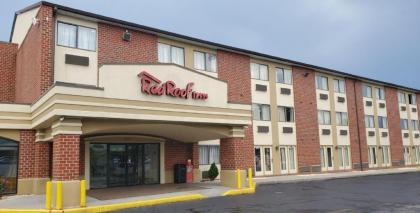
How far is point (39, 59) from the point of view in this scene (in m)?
17.8

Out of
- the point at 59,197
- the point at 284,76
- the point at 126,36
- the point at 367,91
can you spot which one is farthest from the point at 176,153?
the point at 367,91

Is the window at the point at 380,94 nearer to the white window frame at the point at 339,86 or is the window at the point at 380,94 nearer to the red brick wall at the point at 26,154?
the white window frame at the point at 339,86

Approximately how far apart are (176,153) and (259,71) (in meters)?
9.28

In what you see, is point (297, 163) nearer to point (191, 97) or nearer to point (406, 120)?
point (191, 97)

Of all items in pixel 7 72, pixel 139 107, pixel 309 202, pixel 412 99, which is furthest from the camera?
pixel 412 99

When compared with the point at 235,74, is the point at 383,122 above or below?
below

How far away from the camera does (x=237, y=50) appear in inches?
1035

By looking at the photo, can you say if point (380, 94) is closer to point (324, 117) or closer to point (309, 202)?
point (324, 117)

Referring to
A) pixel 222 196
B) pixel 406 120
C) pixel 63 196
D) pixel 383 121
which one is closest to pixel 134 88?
pixel 63 196

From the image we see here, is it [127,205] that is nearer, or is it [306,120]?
[127,205]

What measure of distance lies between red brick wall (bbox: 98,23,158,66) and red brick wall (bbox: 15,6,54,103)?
8.60ft

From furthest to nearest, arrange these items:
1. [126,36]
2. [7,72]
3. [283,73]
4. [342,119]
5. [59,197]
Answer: [342,119]
[283,73]
[7,72]
[126,36]
[59,197]

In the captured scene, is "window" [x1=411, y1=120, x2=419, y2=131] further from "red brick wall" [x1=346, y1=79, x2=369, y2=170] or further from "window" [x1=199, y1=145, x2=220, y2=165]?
"window" [x1=199, y1=145, x2=220, y2=165]

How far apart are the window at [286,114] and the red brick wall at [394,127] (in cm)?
1543
